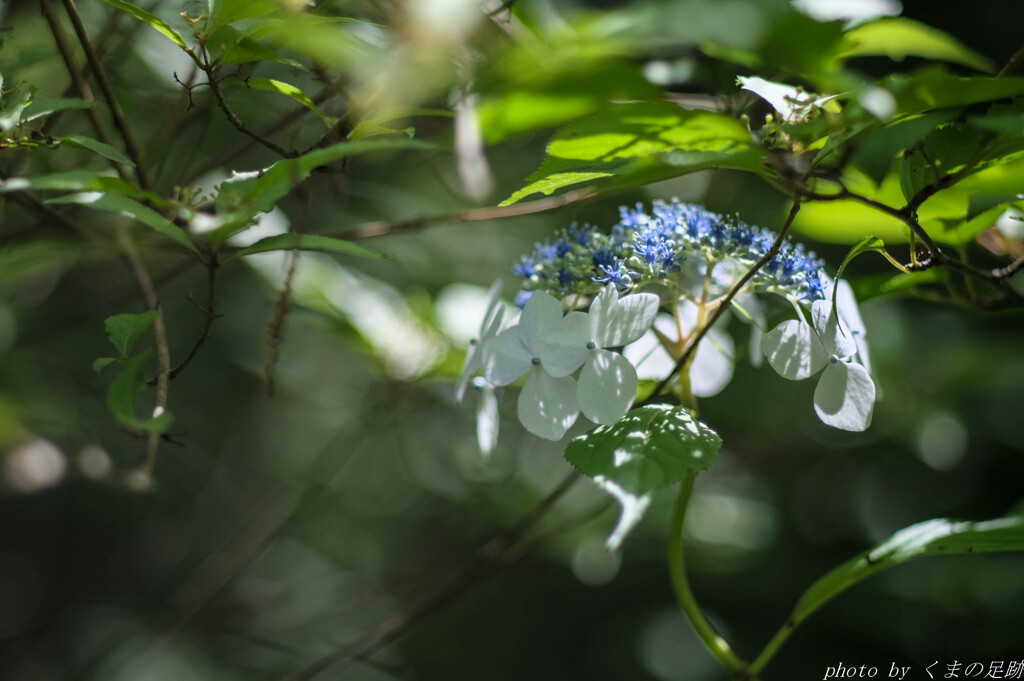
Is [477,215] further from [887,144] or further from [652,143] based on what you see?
[887,144]

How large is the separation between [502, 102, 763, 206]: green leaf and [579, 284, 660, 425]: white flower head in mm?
129

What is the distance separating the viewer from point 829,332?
2.44 feet

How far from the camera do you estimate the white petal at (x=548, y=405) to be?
0.73 m

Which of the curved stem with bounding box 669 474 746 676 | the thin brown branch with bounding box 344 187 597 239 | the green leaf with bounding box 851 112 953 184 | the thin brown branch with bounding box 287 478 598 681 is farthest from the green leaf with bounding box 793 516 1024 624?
the thin brown branch with bounding box 344 187 597 239

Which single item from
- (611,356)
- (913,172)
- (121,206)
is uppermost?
(121,206)

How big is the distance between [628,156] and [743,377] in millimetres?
1212

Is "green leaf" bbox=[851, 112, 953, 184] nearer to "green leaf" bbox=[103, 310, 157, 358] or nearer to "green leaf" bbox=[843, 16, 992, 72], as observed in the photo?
"green leaf" bbox=[843, 16, 992, 72]

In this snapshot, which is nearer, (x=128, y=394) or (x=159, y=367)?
(x=128, y=394)

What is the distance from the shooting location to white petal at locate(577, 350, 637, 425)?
0.69 m

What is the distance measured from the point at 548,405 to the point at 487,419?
18 centimetres

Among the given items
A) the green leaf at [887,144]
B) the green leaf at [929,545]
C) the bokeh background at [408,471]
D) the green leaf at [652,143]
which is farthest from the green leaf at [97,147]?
the green leaf at [929,545]

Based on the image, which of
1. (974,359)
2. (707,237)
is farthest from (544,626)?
(707,237)

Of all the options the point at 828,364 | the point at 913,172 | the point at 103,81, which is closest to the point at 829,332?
the point at 828,364

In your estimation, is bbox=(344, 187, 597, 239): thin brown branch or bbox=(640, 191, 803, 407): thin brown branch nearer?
bbox=(640, 191, 803, 407): thin brown branch
